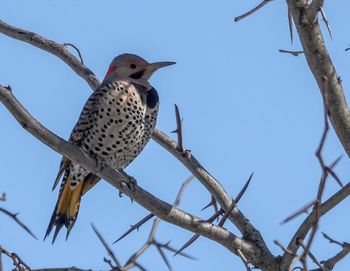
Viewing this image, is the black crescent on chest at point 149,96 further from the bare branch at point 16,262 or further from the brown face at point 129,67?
the bare branch at point 16,262

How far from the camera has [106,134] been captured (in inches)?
239

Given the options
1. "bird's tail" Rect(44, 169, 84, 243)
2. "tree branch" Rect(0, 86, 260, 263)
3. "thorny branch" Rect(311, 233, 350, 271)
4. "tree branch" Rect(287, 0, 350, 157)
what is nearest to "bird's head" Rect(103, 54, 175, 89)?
"bird's tail" Rect(44, 169, 84, 243)

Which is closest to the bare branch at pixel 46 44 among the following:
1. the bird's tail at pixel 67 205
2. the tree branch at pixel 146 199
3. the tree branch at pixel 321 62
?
the bird's tail at pixel 67 205

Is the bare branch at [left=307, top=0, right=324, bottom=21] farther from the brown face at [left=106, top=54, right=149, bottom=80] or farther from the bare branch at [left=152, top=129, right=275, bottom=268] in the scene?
the brown face at [left=106, top=54, right=149, bottom=80]

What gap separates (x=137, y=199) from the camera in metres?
4.10

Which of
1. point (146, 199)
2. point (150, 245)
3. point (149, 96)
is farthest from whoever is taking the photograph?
point (149, 96)

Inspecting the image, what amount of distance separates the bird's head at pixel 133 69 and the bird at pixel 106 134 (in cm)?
34

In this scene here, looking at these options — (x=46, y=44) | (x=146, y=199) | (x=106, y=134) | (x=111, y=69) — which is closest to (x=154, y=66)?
(x=111, y=69)

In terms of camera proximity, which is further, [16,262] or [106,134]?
[106,134]

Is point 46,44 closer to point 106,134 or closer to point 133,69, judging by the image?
point 106,134

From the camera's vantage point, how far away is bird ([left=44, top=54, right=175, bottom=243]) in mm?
6051

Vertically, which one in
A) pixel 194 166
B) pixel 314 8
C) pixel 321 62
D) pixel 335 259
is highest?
pixel 314 8

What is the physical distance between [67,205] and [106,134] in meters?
0.66

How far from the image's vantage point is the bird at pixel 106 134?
6.05 metres
